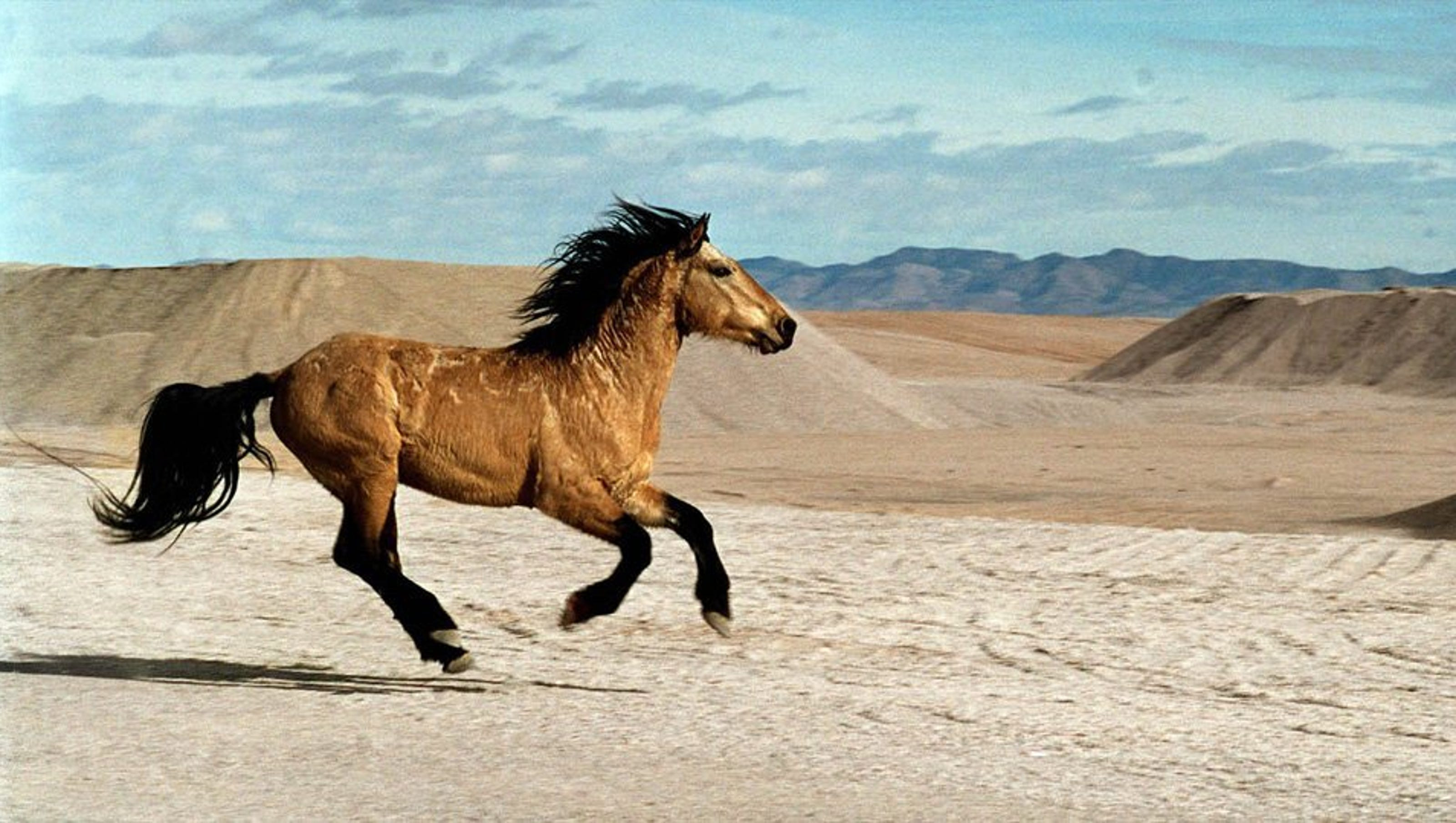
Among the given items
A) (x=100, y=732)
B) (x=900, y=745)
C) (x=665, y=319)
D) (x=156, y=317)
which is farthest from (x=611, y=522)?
(x=156, y=317)

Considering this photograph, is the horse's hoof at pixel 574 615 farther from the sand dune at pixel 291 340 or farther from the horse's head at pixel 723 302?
the sand dune at pixel 291 340

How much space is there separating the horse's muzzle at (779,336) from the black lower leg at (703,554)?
848 millimetres

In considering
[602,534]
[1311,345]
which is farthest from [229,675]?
[1311,345]

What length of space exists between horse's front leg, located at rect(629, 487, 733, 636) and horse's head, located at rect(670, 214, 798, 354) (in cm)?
85

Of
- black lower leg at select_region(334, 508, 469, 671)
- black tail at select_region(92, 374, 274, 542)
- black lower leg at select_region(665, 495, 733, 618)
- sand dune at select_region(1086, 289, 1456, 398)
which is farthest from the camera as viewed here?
sand dune at select_region(1086, 289, 1456, 398)

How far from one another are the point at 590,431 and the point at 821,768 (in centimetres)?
210

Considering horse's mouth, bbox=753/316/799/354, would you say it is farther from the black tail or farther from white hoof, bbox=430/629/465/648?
the black tail

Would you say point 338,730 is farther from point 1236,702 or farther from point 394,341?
point 1236,702

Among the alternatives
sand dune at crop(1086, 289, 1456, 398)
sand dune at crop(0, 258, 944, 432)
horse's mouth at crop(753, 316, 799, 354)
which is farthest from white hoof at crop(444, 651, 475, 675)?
sand dune at crop(1086, 289, 1456, 398)

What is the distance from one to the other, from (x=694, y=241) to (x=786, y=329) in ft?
1.97

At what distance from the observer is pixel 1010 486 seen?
1117 inches

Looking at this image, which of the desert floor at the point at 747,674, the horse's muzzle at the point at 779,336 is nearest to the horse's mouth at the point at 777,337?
the horse's muzzle at the point at 779,336

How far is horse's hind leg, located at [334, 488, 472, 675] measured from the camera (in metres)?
9.06

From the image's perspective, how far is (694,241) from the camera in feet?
31.1
